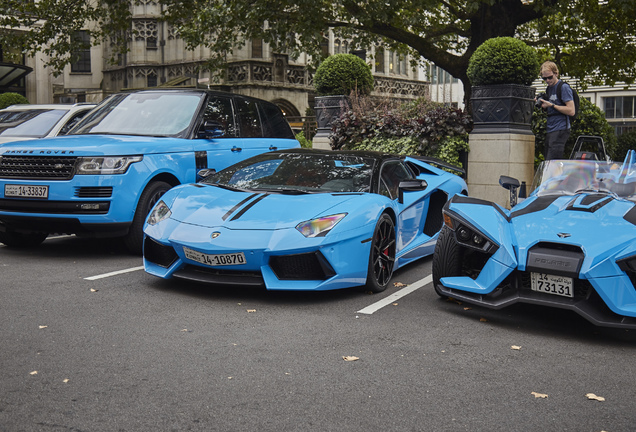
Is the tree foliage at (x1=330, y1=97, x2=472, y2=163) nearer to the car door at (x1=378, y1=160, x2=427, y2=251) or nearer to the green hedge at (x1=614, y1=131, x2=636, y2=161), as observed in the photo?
the car door at (x1=378, y1=160, x2=427, y2=251)

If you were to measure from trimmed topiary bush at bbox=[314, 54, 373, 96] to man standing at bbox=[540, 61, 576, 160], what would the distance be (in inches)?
219

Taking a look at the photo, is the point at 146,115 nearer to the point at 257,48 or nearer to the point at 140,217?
the point at 140,217

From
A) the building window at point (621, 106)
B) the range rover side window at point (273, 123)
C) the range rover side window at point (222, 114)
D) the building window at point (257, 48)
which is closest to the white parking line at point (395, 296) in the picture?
the range rover side window at point (222, 114)

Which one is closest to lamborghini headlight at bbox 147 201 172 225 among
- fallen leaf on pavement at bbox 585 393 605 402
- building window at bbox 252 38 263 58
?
fallen leaf on pavement at bbox 585 393 605 402

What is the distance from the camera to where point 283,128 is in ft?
34.3

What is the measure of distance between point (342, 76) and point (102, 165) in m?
9.08

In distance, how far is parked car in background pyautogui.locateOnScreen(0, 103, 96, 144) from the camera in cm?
Answer: 1123

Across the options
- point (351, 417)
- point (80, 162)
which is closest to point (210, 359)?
point (351, 417)

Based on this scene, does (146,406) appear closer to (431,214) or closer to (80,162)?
(80,162)

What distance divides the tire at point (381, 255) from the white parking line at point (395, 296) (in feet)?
0.51

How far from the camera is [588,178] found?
6.31 meters

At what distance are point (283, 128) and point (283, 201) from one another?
4.60 m

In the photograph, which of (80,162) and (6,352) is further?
(80,162)

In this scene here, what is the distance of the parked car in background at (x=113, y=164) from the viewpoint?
719cm
